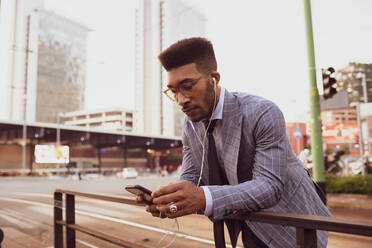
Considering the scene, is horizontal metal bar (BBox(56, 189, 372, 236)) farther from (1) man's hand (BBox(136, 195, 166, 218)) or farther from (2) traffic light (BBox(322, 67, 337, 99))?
(2) traffic light (BBox(322, 67, 337, 99))

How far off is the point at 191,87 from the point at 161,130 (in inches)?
4245

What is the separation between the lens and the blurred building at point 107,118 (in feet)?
372

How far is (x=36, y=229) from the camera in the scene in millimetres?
6875

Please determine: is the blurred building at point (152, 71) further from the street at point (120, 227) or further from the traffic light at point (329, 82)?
the traffic light at point (329, 82)

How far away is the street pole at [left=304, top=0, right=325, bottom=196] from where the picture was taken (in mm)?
7984

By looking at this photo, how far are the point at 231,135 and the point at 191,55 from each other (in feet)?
1.43

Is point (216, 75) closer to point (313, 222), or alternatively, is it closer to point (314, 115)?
point (313, 222)

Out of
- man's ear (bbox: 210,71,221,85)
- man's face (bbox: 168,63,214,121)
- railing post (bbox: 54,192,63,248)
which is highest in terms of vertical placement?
man's ear (bbox: 210,71,221,85)

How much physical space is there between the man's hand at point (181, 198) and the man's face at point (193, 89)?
16.5 inches

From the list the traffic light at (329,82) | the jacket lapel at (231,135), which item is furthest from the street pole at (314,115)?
the jacket lapel at (231,135)

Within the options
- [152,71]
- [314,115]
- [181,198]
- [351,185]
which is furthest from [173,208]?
[152,71]

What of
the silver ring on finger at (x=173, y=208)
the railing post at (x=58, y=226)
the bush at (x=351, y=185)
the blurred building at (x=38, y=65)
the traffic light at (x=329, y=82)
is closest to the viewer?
the silver ring on finger at (x=173, y=208)

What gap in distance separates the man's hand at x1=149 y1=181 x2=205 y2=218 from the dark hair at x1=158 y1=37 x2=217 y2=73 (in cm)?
59

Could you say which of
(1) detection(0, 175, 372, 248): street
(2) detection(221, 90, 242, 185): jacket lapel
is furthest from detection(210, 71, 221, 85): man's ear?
(1) detection(0, 175, 372, 248): street
